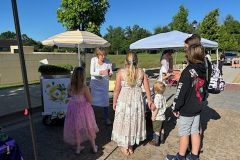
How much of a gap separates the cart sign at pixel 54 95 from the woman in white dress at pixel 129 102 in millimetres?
2191

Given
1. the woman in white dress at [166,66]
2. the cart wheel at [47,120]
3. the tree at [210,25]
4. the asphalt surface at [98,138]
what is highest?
the tree at [210,25]

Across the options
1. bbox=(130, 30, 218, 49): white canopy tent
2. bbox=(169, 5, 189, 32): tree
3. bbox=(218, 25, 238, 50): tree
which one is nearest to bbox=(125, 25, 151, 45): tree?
bbox=(218, 25, 238, 50): tree

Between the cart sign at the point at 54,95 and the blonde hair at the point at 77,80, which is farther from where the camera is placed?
the cart sign at the point at 54,95

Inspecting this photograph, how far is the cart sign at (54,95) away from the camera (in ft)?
22.3

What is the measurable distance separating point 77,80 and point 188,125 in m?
1.95

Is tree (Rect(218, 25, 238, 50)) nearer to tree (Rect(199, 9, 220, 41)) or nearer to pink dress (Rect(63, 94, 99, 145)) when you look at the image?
tree (Rect(199, 9, 220, 41))

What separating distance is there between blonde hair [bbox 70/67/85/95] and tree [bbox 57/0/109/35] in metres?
18.3

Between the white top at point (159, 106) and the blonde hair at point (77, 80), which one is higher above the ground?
the blonde hair at point (77, 80)

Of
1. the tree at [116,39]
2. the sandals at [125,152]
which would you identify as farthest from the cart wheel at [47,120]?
the tree at [116,39]

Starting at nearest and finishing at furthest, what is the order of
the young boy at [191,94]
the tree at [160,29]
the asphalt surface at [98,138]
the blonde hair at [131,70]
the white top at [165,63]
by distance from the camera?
the young boy at [191,94]
the blonde hair at [131,70]
the asphalt surface at [98,138]
the white top at [165,63]
the tree at [160,29]

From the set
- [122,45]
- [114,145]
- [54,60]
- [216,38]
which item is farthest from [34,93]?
[122,45]

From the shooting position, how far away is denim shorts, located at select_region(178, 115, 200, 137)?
15.3 feet

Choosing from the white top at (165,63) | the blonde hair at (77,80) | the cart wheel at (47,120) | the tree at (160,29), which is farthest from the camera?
the tree at (160,29)

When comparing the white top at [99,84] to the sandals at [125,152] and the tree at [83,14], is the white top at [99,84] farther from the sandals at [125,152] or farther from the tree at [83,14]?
the tree at [83,14]
